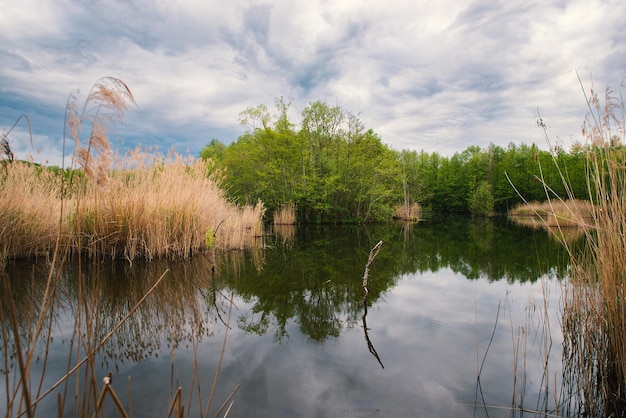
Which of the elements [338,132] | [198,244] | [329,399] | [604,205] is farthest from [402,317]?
[338,132]

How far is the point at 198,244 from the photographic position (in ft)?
25.9

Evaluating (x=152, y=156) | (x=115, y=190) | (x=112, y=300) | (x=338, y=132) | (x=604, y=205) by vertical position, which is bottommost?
(x=112, y=300)

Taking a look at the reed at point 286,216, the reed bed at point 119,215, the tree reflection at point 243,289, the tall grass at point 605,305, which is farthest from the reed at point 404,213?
the tall grass at point 605,305

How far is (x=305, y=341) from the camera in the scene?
333 centimetres

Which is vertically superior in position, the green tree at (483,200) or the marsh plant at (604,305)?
the green tree at (483,200)

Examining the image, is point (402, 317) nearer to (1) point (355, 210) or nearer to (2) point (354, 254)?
(2) point (354, 254)

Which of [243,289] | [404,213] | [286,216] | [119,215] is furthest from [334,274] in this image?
[404,213]

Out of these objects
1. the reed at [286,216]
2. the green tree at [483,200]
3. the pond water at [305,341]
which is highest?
the green tree at [483,200]

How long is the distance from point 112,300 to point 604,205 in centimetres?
488

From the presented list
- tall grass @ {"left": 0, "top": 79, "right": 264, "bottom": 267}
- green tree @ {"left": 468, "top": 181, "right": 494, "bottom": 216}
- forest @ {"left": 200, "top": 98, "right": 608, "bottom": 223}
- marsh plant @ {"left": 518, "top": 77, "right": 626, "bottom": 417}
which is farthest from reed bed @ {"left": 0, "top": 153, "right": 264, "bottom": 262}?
→ green tree @ {"left": 468, "top": 181, "right": 494, "bottom": 216}

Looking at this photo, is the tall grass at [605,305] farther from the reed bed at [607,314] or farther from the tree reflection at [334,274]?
the tree reflection at [334,274]

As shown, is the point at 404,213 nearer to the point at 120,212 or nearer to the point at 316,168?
the point at 316,168

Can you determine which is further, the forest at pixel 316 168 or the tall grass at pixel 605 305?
the forest at pixel 316 168

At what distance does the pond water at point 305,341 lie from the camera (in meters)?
2.32
